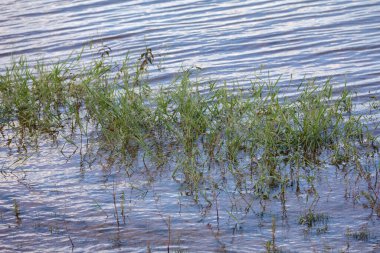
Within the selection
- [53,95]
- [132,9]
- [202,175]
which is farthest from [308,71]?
[132,9]

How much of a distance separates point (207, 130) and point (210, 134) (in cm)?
29

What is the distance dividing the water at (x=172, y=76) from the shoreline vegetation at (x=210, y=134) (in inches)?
6.5

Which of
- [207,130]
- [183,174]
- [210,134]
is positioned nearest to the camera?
[183,174]

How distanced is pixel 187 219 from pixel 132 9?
8.32 metres

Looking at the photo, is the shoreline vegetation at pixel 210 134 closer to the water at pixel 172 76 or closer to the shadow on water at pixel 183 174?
the shadow on water at pixel 183 174

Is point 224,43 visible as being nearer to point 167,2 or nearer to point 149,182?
point 167,2

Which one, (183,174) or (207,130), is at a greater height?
(207,130)

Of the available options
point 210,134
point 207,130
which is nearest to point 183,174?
point 210,134

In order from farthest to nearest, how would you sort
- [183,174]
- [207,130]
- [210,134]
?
[207,130]
[210,134]
[183,174]

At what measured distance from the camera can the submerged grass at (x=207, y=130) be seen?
213 inches

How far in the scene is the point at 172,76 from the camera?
27.8 ft

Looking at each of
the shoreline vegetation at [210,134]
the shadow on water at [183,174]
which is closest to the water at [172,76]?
the shadow on water at [183,174]

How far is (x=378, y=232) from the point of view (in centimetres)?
434

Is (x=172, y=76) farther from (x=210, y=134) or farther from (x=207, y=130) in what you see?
(x=210, y=134)
